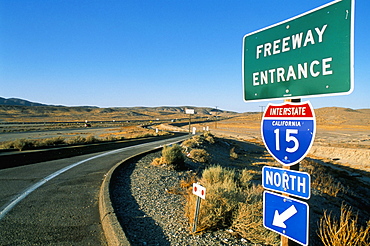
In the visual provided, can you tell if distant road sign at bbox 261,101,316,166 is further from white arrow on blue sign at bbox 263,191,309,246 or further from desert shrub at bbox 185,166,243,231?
desert shrub at bbox 185,166,243,231

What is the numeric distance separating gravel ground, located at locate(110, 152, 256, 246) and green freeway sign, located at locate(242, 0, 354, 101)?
2.69 meters

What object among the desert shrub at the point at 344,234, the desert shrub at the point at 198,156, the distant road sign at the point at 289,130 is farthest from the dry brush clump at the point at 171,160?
the distant road sign at the point at 289,130

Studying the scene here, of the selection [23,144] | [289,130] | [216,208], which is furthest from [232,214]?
[23,144]

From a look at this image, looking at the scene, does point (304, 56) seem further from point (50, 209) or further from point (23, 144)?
point (23, 144)

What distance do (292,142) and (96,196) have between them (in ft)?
18.5

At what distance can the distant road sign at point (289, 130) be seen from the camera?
1.97 m

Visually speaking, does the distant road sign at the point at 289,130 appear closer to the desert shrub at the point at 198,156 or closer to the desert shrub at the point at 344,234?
the desert shrub at the point at 344,234

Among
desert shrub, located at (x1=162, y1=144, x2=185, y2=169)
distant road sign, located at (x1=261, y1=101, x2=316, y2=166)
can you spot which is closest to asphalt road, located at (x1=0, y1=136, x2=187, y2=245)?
desert shrub, located at (x1=162, y1=144, x2=185, y2=169)

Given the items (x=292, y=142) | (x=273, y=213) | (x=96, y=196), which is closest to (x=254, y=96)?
(x=292, y=142)

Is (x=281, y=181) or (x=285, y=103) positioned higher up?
(x=285, y=103)

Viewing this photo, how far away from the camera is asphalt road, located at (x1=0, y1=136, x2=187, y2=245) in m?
4.12

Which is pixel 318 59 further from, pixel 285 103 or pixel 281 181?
pixel 281 181

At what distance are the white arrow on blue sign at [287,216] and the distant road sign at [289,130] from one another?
330 mm

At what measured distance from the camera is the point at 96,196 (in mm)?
6426
